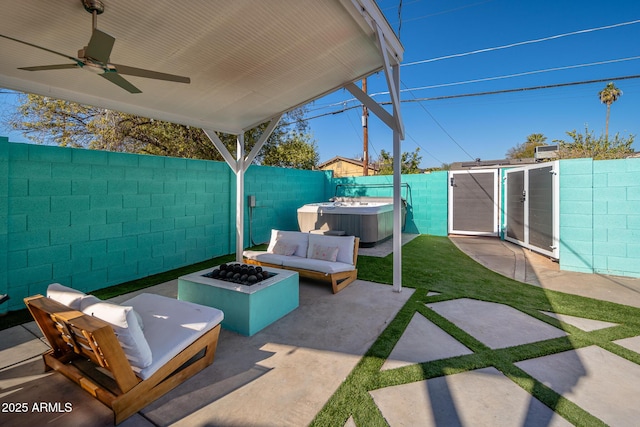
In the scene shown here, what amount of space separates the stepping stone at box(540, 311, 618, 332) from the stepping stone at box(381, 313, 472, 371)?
1.38m

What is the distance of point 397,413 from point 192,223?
4.98m

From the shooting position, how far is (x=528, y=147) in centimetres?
2706

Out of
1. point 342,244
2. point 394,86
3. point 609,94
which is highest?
point 609,94

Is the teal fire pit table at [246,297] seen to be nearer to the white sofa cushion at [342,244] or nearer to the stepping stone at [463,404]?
the white sofa cushion at [342,244]

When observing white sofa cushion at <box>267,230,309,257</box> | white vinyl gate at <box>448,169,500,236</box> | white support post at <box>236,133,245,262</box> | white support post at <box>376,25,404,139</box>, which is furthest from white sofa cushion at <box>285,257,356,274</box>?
white vinyl gate at <box>448,169,500,236</box>

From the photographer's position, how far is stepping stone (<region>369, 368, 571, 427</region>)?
63.9 inches

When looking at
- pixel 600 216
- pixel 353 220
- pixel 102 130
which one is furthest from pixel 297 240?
pixel 102 130

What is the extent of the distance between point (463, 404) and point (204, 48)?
11.8ft

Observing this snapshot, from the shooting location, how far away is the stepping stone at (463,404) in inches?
63.9

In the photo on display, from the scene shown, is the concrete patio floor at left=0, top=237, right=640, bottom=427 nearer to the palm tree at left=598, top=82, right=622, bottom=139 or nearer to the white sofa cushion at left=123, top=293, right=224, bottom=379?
the white sofa cushion at left=123, top=293, right=224, bottom=379

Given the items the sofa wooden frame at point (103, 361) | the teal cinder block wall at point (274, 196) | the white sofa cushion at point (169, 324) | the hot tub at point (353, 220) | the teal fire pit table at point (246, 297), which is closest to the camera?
the sofa wooden frame at point (103, 361)

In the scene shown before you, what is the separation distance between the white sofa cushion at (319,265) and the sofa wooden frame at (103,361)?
1.84 meters

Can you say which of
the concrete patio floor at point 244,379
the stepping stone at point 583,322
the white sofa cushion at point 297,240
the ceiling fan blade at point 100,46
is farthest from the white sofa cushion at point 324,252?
the ceiling fan blade at point 100,46

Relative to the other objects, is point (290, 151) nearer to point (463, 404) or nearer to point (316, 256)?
point (316, 256)
